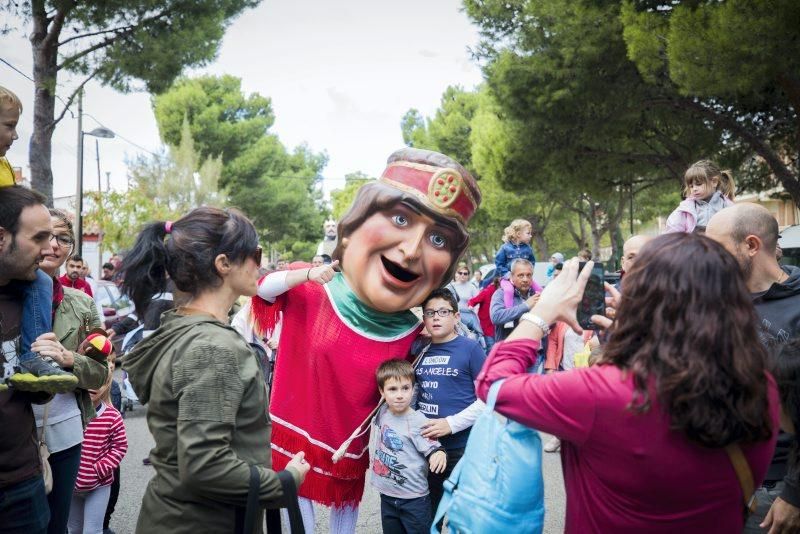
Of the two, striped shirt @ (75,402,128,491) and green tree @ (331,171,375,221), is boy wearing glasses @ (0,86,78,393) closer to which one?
striped shirt @ (75,402,128,491)

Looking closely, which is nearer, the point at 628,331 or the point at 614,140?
the point at 628,331

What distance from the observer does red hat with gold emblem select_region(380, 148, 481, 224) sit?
3.54 meters

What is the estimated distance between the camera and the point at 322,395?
3475mm

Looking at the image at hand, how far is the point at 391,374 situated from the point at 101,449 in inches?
72.3

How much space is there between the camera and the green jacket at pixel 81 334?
2.90 meters

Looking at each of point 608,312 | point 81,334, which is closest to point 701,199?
point 608,312

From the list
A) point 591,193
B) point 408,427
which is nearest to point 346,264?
point 408,427

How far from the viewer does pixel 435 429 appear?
3.38 m

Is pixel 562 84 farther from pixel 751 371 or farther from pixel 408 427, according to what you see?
pixel 751 371

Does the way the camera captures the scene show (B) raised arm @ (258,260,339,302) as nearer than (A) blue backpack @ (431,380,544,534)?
No

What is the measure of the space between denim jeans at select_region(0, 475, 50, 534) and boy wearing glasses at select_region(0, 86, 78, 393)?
346 mm

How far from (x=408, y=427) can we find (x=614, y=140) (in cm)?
1077

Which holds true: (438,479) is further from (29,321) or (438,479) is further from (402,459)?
(29,321)

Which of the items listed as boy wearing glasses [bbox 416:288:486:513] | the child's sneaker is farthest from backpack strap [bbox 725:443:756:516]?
the child's sneaker
